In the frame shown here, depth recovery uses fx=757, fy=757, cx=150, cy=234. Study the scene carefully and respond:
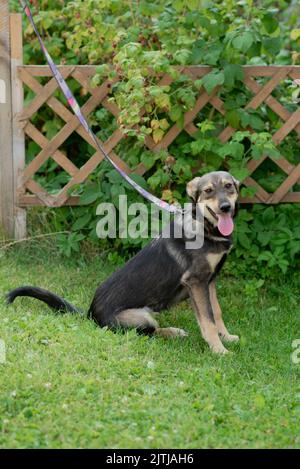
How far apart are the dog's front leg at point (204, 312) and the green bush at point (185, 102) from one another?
121cm

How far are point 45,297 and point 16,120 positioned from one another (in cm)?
186

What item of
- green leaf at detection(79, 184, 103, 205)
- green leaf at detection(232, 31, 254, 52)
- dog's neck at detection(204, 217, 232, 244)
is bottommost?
dog's neck at detection(204, 217, 232, 244)

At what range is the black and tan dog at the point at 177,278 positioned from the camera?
4672 millimetres

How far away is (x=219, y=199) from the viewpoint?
15.2 ft

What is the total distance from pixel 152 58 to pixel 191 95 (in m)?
0.41

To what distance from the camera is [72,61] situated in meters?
6.73

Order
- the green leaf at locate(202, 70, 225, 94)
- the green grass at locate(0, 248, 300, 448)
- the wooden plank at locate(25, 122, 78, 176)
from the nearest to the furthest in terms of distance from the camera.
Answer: the green grass at locate(0, 248, 300, 448), the green leaf at locate(202, 70, 225, 94), the wooden plank at locate(25, 122, 78, 176)

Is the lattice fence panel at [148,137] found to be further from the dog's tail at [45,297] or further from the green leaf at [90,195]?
the dog's tail at [45,297]

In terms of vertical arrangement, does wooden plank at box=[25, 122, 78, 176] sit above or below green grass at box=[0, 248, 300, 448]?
above

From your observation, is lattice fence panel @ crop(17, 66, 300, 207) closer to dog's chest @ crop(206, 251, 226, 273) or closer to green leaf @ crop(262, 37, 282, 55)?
green leaf @ crop(262, 37, 282, 55)

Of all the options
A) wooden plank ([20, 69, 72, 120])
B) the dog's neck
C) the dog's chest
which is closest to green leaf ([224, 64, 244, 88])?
wooden plank ([20, 69, 72, 120])

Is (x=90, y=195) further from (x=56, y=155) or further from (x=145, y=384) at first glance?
(x=145, y=384)

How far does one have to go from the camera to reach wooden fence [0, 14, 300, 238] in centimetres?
582

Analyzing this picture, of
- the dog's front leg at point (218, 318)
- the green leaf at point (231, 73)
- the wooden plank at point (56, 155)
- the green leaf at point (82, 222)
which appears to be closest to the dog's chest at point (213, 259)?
the dog's front leg at point (218, 318)
